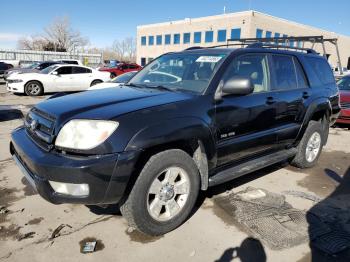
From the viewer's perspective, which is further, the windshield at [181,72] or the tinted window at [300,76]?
the tinted window at [300,76]

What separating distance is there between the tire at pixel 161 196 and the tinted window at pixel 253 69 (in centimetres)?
119

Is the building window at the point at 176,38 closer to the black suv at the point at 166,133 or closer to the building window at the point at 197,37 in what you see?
the building window at the point at 197,37

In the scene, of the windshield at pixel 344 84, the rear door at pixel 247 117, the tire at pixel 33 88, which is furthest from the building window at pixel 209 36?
the rear door at pixel 247 117

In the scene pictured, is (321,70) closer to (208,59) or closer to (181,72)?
Result: (208,59)

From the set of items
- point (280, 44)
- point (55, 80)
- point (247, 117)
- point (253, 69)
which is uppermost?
point (280, 44)

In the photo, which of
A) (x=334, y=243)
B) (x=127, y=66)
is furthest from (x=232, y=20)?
(x=334, y=243)

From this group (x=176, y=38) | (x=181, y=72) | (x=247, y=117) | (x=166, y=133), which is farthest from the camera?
(x=176, y=38)

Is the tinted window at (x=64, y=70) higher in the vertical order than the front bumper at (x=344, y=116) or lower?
higher

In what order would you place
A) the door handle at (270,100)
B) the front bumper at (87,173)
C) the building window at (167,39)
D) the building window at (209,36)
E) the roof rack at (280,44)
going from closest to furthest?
1. the front bumper at (87,173)
2. the door handle at (270,100)
3. the roof rack at (280,44)
4. the building window at (209,36)
5. the building window at (167,39)

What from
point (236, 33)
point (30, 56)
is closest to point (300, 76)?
point (30, 56)

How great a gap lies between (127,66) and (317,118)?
22738 millimetres

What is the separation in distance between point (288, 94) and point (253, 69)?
719 millimetres

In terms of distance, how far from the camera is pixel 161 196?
3186 millimetres

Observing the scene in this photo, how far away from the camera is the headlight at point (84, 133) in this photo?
275 centimetres
